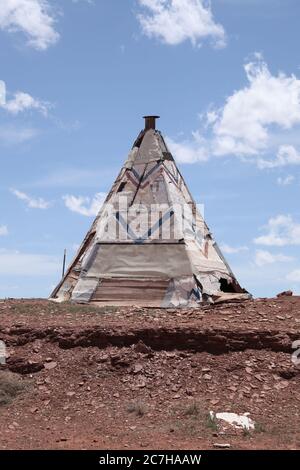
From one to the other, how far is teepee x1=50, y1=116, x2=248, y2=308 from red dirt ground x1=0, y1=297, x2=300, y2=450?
2.19 meters

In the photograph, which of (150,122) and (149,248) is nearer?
(149,248)

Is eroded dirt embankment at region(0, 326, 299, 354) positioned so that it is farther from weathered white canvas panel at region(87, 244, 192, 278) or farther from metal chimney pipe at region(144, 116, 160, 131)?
metal chimney pipe at region(144, 116, 160, 131)

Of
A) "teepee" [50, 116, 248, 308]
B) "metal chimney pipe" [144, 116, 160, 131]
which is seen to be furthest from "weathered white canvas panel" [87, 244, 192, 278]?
"metal chimney pipe" [144, 116, 160, 131]

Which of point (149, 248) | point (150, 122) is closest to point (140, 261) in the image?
point (149, 248)

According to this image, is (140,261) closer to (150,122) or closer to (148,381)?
(150,122)

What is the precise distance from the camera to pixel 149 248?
15.1m

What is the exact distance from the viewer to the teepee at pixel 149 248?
14.5m

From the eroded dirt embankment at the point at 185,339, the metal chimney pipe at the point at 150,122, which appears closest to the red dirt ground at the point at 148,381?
the eroded dirt embankment at the point at 185,339

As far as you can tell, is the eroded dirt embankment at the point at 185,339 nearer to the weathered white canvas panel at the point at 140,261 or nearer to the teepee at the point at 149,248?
the teepee at the point at 149,248

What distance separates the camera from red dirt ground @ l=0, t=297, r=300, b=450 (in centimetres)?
912

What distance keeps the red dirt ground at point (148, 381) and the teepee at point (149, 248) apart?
2.19 m

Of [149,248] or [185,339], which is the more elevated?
[149,248]

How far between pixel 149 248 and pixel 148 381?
4.96 metres

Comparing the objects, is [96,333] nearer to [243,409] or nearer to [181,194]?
[243,409]
